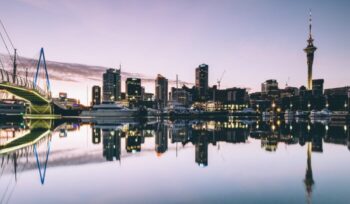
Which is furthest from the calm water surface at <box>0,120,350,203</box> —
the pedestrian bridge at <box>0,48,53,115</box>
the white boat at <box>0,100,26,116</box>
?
the white boat at <box>0,100,26,116</box>

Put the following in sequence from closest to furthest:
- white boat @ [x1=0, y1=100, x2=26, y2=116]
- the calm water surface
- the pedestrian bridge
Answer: the calm water surface, the pedestrian bridge, white boat @ [x1=0, y1=100, x2=26, y2=116]

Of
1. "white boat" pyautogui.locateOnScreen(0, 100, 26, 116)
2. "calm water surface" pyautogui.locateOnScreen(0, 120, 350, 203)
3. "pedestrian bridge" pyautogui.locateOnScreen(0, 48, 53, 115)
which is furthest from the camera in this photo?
"white boat" pyautogui.locateOnScreen(0, 100, 26, 116)

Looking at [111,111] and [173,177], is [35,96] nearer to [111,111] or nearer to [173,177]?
[111,111]

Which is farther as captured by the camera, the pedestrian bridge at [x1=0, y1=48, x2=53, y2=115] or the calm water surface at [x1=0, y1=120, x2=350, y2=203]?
the pedestrian bridge at [x1=0, y1=48, x2=53, y2=115]

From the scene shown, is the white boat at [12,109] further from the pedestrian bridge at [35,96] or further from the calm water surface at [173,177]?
the calm water surface at [173,177]

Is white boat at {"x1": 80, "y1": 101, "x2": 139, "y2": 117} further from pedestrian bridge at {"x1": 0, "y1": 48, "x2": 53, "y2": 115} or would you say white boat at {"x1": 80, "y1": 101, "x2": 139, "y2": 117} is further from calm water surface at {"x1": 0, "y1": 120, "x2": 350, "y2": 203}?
calm water surface at {"x1": 0, "y1": 120, "x2": 350, "y2": 203}

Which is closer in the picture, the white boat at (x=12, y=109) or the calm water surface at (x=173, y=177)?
the calm water surface at (x=173, y=177)

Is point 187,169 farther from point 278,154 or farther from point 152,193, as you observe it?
point 278,154

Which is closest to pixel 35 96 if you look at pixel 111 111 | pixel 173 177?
pixel 111 111

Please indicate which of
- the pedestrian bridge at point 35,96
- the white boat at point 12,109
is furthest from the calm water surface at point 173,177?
the white boat at point 12,109

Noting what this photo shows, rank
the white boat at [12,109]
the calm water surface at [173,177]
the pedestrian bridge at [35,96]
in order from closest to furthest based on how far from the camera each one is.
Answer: the calm water surface at [173,177], the pedestrian bridge at [35,96], the white boat at [12,109]

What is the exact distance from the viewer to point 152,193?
32.8 ft

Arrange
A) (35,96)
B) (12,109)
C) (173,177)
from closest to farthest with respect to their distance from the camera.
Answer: (173,177)
(35,96)
(12,109)

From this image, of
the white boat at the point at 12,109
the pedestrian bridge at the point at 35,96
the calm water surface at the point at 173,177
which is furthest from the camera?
the white boat at the point at 12,109
